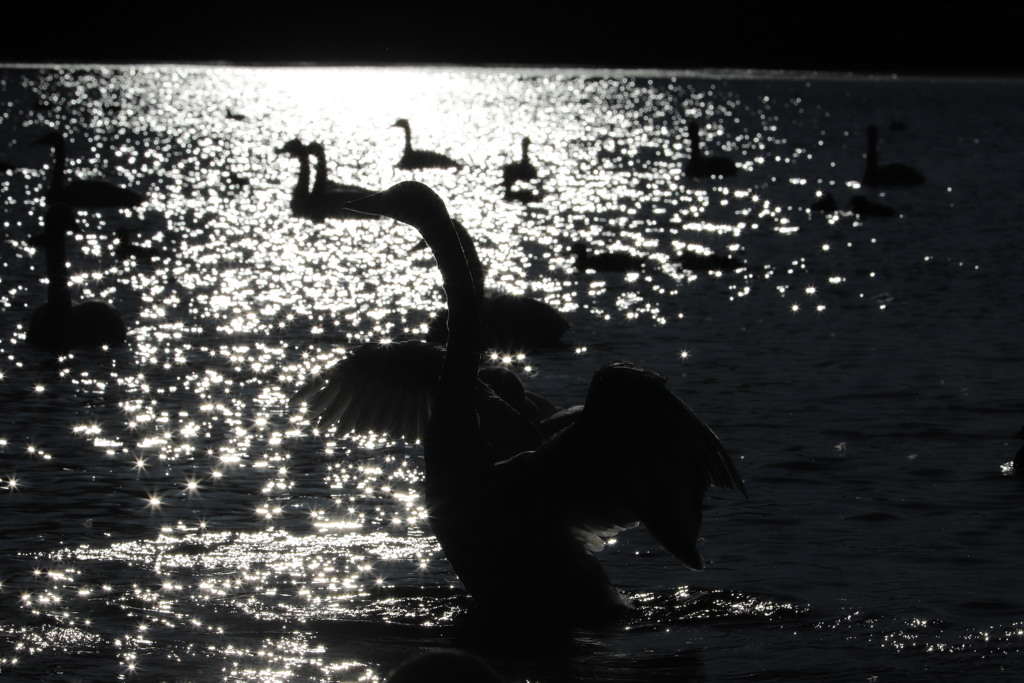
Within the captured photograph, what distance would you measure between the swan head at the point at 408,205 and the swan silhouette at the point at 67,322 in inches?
362

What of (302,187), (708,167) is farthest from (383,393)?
(708,167)

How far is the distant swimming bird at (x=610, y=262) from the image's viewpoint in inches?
951

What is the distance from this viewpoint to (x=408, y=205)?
8727 mm

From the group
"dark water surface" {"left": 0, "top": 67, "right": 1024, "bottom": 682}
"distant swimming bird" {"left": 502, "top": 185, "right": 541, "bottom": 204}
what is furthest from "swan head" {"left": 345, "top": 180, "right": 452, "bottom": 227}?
"distant swimming bird" {"left": 502, "top": 185, "right": 541, "bottom": 204}

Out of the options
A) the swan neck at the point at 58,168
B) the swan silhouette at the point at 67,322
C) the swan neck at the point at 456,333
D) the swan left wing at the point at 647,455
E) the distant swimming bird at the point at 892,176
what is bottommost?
the swan left wing at the point at 647,455

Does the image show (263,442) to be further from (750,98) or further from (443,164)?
(750,98)

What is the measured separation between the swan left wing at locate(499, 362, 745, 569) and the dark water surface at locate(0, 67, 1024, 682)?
662 millimetres

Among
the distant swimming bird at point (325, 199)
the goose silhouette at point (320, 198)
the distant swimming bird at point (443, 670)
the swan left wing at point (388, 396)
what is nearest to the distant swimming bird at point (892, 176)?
the goose silhouette at point (320, 198)

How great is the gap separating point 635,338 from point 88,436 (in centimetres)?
715

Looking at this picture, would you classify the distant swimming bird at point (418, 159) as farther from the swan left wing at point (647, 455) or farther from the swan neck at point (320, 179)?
the swan left wing at point (647, 455)

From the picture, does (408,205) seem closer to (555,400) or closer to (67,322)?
(555,400)

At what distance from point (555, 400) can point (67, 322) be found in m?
5.68

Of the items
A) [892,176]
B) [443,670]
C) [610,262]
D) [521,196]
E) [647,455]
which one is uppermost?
[892,176]

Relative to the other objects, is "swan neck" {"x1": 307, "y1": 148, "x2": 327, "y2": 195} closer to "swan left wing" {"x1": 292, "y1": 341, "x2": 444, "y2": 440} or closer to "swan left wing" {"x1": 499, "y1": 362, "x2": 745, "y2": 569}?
"swan left wing" {"x1": 292, "y1": 341, "x2": 444, "y2": 440}
